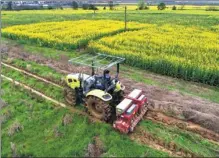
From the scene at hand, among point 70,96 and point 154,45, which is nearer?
point 70,96

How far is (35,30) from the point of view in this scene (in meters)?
30.9

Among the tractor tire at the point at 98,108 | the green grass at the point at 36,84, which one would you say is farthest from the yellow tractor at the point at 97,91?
the green grass at the point at 36,84

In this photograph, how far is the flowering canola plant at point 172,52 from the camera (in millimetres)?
16609

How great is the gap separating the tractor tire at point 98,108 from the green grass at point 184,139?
1.49 meters

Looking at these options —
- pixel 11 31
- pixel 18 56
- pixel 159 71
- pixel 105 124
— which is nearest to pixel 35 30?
pixel 11 31

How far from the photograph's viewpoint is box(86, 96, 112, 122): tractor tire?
11.0m

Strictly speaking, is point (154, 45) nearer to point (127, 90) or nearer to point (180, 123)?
point (127, 90)

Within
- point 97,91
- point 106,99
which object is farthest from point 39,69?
point 106,99

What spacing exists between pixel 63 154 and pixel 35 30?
23.7 m

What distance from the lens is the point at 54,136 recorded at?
10.5 meters

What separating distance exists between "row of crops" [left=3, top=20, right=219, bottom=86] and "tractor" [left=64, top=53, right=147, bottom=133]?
591cm

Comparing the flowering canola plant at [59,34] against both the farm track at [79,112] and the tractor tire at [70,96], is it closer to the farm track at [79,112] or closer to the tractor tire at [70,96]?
the farm track at [79,112]

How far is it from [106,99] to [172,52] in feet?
38.0

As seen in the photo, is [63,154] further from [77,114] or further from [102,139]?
[77,114]
